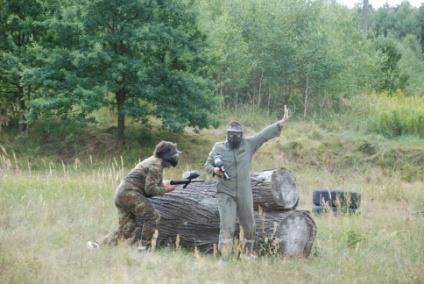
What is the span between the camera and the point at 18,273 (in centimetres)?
782

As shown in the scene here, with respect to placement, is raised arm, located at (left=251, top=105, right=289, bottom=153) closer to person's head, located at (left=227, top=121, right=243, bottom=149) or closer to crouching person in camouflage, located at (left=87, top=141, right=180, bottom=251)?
person's head, located at (left=227, top=121, right=243, bottom=149)

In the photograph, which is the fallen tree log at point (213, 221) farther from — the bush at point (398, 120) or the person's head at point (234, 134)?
the bush at point (398, 120)

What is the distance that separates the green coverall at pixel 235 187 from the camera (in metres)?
9.57

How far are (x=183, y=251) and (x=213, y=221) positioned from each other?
2.28ft

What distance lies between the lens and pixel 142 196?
408 inches

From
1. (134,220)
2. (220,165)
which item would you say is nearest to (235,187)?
(220,165)

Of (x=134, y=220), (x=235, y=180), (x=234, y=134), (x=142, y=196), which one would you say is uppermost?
(x=234, y=134)

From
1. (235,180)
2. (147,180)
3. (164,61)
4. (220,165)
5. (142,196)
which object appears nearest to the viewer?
(220,165)

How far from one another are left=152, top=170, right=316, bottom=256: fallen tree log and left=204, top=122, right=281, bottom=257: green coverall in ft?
1.72

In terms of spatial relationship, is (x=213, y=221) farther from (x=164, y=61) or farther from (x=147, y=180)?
(x=164, y=61)

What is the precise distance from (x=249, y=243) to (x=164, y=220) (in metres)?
1.75

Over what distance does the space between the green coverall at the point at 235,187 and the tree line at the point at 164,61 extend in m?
11.0

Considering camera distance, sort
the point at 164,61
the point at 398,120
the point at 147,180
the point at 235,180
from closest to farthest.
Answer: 1. the point at 235,180
2. the point at 147,180
3. the point at 164,61
4. the point at 398,120

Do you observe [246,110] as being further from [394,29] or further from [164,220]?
[394,29]
